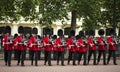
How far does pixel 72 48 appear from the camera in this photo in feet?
80.3

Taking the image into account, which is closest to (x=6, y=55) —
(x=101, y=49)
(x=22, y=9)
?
(x=101, y=49)

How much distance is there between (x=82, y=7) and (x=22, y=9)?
15.7 feet

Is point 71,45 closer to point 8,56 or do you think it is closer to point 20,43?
point 20,43

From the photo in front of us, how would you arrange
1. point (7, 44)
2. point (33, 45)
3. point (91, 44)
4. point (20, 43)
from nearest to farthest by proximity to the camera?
1. point (7, 44)
2. point (20, 43)
3. point (33, 45)
4. point (91, 44)

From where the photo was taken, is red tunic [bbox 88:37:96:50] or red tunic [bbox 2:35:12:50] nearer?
red tunic [bbox 2:35:12:50]

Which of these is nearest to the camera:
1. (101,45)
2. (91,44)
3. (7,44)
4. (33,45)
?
(7,44)

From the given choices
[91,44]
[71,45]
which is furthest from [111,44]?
[71,45]

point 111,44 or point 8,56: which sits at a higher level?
point 111,44

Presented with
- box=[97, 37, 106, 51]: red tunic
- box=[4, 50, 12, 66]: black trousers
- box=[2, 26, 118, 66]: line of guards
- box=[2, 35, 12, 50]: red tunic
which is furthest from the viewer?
box=[97, 37, 106, 51]: red tunic

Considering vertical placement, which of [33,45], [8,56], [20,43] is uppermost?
[20,43]

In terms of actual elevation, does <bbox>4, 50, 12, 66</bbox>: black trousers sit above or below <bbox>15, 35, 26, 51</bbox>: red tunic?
below

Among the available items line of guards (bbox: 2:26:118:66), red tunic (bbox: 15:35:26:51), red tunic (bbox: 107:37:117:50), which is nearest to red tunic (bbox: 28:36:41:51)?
line of guards (bbox: 2:26:118:66)

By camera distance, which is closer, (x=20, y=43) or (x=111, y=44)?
(x=20, y=43)

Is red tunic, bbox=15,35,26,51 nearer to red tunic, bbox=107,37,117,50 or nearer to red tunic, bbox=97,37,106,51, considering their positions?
red tunic, bbox=97,37,106,51
